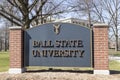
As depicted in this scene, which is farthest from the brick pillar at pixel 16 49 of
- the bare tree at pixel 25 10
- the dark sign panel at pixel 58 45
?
the bare tree at pixel 25 10

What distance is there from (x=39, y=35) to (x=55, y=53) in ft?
3.50

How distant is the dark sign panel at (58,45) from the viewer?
12531 mm

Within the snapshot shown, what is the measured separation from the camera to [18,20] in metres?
23.0

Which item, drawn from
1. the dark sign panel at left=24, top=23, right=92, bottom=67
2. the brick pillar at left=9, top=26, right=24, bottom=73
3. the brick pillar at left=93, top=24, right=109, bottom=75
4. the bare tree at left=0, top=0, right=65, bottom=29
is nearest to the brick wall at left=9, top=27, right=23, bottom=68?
the brick pillar at left=9, top=26, right=24, bottom=73

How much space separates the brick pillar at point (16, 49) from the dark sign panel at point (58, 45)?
0.29 meters

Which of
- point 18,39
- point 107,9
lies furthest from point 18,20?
point 107,9

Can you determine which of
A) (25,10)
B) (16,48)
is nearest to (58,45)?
(16,48)

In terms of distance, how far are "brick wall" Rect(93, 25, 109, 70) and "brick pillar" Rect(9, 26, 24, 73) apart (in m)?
3.16

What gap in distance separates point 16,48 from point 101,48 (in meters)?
3.64

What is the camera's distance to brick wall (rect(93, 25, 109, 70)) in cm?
1212

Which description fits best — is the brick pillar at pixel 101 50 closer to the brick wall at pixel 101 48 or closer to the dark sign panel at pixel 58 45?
the brick wall at pixel 101 48

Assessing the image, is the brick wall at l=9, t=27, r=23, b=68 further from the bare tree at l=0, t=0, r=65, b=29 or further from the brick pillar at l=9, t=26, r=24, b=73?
the bare tree at l=0, t=0, r=65, b=29

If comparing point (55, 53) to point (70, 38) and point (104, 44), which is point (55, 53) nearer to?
point (70, 38)

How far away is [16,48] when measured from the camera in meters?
12.8
